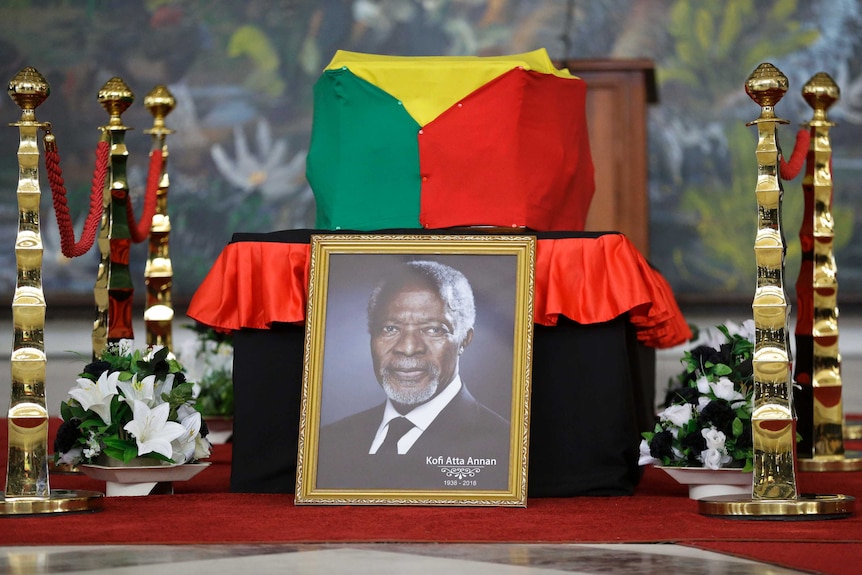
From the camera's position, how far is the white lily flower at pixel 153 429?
3.66 metres

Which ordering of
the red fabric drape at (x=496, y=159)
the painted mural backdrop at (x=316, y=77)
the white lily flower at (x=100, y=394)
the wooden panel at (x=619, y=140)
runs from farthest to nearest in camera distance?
the painted mural backdrop at (x=316, y=77) → the wooden panel at (x=619, y=140) → the red fabric drape at (x=496, y=159) → the white lily flower at (x=100, y=394)

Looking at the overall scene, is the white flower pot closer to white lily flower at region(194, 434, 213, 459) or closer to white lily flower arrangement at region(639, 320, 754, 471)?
white lily flower arrangement at region(639, 320, 754, 471)

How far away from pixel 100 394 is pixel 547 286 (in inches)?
48.8

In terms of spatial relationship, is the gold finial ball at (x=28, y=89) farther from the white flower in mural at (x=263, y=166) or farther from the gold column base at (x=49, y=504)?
the white flower in mural at (x=263, y=166)

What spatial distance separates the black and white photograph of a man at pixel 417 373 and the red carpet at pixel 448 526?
0.45 ft

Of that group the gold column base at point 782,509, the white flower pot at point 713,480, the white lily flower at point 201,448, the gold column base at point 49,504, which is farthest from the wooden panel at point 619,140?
the gold column base at point 49,504

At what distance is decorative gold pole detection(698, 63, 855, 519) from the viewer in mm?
3258

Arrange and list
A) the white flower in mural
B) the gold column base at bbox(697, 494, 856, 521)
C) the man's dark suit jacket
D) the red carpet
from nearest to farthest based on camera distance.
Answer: the red carpet
the gold column base at bbox(697, 494, 856, 521)
the man's dark suit jacket
the white flower in mural

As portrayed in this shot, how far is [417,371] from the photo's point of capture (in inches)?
139

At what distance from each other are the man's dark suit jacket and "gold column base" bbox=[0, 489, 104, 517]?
57 cm

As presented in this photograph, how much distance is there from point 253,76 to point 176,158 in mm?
715

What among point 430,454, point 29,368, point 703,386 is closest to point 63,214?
point 29,368

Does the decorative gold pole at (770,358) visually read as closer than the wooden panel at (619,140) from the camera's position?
Yes

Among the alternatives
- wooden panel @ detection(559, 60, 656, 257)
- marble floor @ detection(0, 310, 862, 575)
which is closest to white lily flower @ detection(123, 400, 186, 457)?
marble floor @ detection(0, 310, 862, 575)
